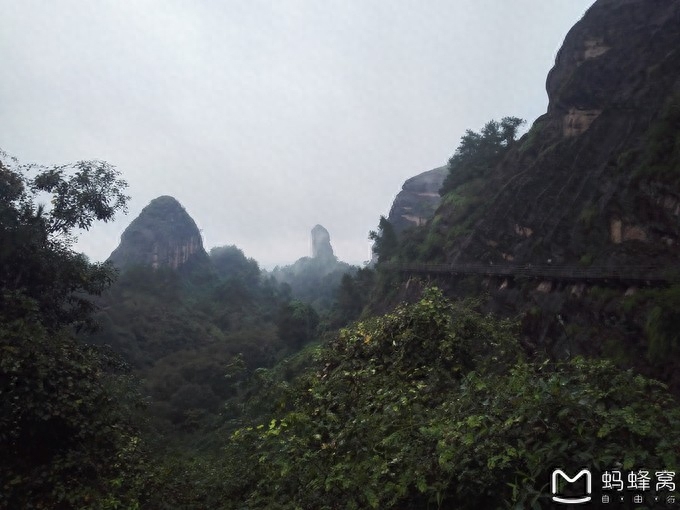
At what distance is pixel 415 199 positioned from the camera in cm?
7556

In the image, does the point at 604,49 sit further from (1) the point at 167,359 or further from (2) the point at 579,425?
(1) the point at 167,359

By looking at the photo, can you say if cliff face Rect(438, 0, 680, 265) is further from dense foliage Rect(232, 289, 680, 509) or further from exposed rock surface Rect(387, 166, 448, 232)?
exposed rock surface Rect(387, 166, 448, 232)

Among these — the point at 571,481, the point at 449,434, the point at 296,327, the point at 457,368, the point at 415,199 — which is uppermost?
the point at 415,199

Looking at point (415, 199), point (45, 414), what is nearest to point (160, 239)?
point (415, 199)

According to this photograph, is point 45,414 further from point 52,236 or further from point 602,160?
point 602,160

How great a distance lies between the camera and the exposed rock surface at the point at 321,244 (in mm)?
138250

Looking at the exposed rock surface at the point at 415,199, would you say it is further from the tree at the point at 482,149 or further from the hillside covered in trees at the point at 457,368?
the hillside covered in trees at the point at 457,368

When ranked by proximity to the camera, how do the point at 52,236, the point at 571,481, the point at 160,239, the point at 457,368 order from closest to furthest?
the point at 571,481, the point at 457,368, the point at 52,236, the point at 160,239

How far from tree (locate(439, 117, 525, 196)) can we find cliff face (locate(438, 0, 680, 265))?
9.73 m

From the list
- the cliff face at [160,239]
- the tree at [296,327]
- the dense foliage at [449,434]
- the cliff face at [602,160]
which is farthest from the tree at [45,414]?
the cliff face at [160,239]

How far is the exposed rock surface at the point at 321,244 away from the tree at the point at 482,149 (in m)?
92.7

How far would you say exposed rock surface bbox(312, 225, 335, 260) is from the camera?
13825cm

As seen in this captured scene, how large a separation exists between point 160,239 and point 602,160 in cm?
6788

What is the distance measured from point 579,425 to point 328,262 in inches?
5017
